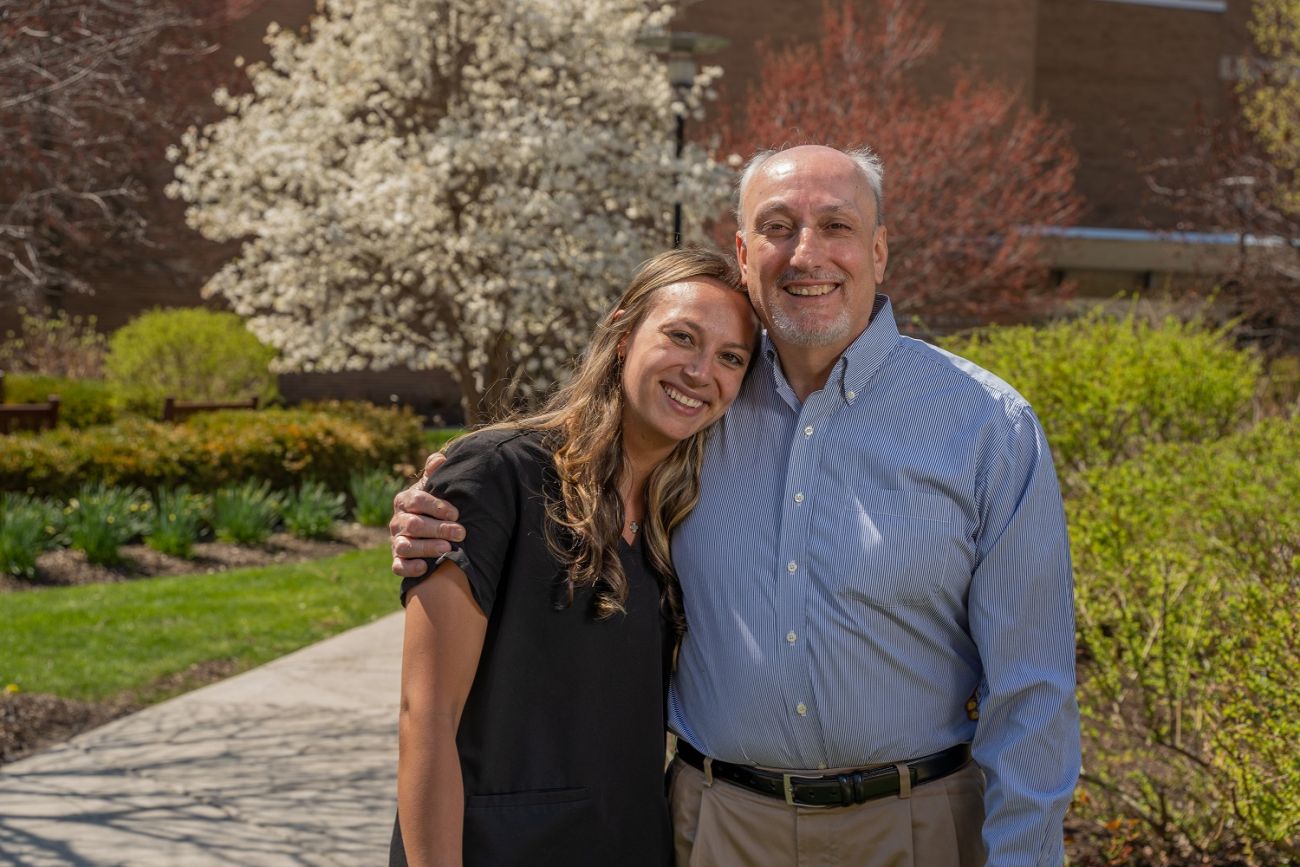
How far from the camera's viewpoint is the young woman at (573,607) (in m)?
2.47

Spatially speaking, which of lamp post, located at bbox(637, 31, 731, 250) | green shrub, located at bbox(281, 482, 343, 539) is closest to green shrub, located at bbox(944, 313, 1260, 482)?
lamp post, located at bbox(637, 31, 731, 250)

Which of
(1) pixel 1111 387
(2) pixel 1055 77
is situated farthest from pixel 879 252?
(2) pixel 1055 77

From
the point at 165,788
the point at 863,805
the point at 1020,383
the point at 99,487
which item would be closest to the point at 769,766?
the point at 863,805

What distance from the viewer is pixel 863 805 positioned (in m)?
2.70

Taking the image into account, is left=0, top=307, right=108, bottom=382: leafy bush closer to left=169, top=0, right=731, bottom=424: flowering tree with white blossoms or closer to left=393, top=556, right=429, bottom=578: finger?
left=169, top=0, right=731, bottom=424: flowering tree with white blossoms

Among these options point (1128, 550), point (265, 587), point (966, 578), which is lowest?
point (265, 587)

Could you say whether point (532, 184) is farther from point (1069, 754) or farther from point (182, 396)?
point (1069, 754)

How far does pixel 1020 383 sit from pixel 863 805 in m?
5.39

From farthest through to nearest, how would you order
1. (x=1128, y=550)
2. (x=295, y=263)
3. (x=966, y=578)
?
1. (x=295, y=263)
2. (x=1128, y=550)
3. (x=966, y=578)

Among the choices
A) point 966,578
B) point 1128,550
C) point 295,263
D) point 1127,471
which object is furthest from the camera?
point 295,263

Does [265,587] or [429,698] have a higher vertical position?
[429,698]

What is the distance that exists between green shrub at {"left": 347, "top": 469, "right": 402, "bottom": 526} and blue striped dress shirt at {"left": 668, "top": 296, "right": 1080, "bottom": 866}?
10459 mm

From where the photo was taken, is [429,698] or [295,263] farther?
[295,263]

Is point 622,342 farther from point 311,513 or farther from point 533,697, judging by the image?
point 311,513
